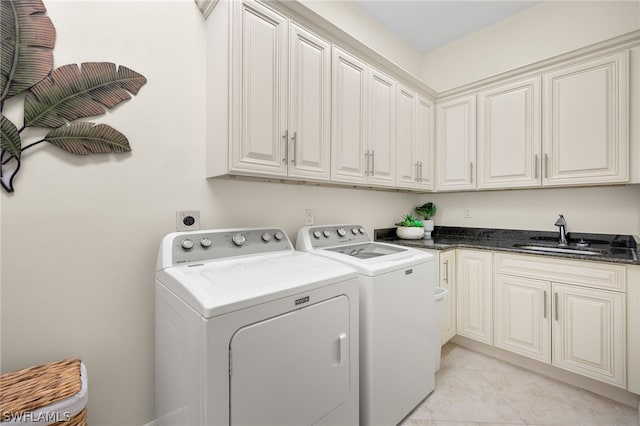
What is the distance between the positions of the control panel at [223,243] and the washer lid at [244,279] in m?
0.06

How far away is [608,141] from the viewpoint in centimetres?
202

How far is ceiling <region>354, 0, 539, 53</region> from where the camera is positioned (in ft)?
8.04

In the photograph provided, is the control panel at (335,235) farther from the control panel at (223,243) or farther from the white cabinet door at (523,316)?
the white cabinet door at (523,316)

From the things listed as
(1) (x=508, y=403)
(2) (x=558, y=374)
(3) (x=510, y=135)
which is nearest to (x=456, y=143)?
(3) (x=510, y=135)

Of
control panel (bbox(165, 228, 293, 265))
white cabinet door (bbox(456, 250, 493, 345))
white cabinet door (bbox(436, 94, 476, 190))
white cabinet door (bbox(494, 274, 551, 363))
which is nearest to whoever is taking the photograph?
control panel (bbox(165, 228, 293, 265))

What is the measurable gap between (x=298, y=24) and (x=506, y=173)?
84.4 inches

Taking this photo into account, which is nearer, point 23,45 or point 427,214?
point 23,45

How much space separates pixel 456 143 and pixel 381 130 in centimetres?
103

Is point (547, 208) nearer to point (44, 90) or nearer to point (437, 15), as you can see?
point (437, 15)

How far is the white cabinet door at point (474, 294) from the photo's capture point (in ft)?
7.39

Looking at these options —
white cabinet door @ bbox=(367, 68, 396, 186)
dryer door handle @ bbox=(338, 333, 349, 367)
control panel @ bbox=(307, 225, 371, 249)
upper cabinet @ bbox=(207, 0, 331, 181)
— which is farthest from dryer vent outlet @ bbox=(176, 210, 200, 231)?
white cabinet door @ bbox=(367, 68, 396, 186)

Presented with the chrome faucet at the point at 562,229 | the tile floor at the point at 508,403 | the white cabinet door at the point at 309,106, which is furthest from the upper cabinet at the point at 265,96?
the chrome faucet at the point at 562,229

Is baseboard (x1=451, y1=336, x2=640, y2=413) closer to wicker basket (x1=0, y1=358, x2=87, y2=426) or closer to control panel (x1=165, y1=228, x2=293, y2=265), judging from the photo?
control panel (x1=165, y1=228, x2=293, y2=265)

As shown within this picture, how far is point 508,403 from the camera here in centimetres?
176
